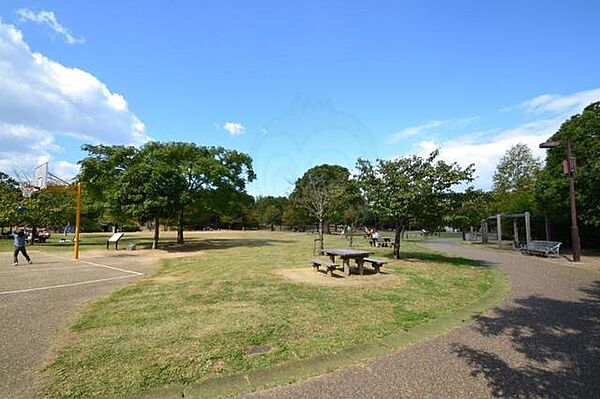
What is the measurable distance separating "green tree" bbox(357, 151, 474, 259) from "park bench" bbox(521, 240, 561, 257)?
23.0 feet

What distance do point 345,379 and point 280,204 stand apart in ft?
236

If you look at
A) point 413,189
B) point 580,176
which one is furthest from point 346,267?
point 580,176

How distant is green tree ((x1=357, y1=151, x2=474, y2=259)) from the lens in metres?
13.1

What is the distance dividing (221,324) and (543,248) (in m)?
17.5

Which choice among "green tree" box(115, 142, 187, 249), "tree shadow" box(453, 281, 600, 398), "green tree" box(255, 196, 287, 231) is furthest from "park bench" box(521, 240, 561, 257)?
"green tree" box(255, 196, 287, 231)

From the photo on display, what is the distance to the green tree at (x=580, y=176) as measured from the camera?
16.5 m

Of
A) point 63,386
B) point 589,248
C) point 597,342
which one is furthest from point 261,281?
point 589,248

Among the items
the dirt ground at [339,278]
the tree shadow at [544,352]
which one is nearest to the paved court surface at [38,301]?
the dirt ground at [339,278]

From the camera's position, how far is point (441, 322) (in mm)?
5523

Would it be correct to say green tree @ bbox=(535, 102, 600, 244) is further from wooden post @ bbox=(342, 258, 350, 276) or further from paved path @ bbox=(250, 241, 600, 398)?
paved path @ bbox=(250, 241, 600, 398)

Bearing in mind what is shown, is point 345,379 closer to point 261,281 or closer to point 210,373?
point 210,373

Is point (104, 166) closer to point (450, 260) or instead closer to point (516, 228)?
point (450, 260)

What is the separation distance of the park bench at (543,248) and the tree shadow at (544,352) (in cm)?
1137

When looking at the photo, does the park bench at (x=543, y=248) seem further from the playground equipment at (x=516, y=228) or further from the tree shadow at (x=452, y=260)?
the tree shadow at (x=452, y=260)
